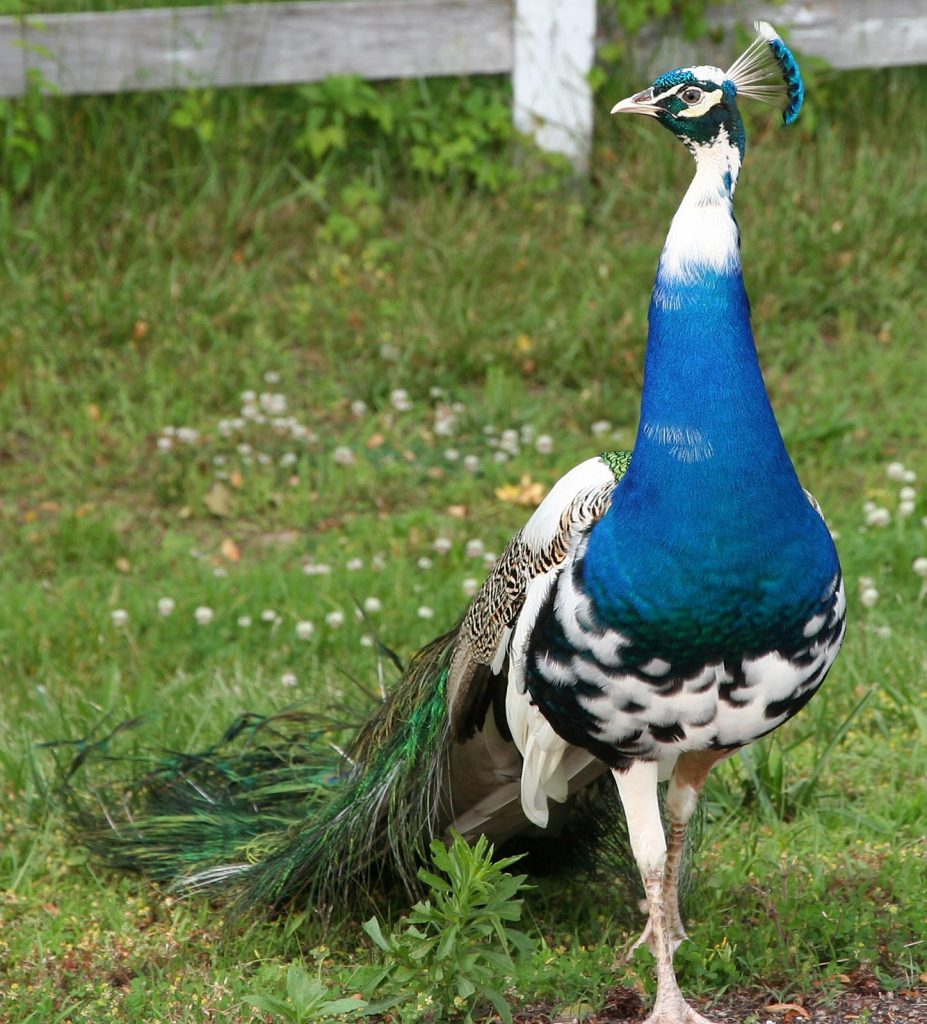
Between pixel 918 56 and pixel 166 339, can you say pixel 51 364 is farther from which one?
pixel 918 56

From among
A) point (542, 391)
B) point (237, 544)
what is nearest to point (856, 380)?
point (542, 391)

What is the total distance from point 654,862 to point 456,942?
37 cm

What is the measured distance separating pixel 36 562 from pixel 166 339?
3.70 feet

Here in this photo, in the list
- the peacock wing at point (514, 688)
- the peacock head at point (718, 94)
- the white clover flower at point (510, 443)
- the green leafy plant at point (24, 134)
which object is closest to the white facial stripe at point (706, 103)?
the peacock head at point (718, 94)

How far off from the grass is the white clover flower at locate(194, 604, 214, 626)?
0.04 m

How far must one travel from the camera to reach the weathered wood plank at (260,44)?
19.6 ft

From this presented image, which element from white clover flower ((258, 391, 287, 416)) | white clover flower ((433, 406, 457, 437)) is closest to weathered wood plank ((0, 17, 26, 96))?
white clover flower ((258, 391, 287, 416))

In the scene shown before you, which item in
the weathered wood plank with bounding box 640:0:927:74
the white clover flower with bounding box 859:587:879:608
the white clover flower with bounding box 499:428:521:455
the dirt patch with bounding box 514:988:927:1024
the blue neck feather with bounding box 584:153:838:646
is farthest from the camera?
the weathered wood plank with bounding box 640:0:927:74

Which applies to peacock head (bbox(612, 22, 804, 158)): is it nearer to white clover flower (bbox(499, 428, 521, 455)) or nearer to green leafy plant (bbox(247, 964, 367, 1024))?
green leafy plant (bbox(247, 964, 367, 1024))

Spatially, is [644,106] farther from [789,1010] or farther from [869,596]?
[869,596]

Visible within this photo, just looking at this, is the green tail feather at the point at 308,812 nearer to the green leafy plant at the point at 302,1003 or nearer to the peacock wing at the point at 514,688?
the peacock wing at the point at 514,688

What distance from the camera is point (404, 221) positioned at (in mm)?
6309

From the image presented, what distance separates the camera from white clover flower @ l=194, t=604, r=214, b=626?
4.53m

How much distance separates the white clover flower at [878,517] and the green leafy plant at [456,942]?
7.91ft
